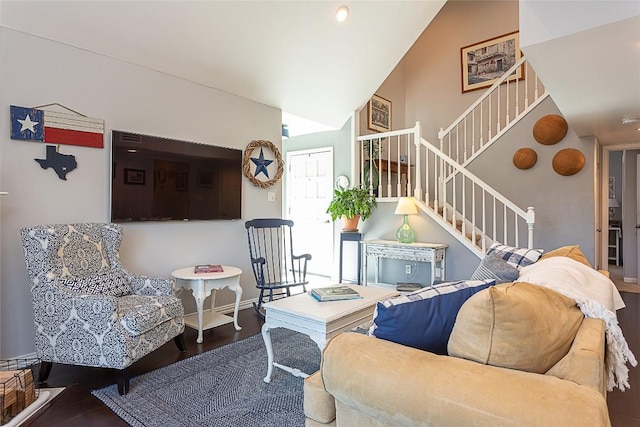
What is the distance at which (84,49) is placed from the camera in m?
2.87

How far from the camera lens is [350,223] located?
4.94m

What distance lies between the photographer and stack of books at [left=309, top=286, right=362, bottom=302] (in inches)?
95.3

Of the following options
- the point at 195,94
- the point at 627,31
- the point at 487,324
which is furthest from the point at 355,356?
the point at 195,94

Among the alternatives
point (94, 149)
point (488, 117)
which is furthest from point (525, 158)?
point (94, 149)

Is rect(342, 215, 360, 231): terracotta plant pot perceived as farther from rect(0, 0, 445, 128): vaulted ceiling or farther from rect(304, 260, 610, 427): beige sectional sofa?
rect(304, 260, 610, 427): beige sectional sofa

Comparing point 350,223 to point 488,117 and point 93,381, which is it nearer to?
point 488,117

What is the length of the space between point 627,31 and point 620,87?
3.40ft

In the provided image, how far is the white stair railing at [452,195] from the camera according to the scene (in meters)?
4.27

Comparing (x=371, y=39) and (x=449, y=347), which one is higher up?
(x=371, y=39)

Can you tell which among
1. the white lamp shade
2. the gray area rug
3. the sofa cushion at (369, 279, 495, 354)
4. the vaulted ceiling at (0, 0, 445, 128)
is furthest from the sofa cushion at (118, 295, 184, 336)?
the white lamp shade

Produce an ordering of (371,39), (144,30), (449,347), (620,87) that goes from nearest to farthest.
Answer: (449,347) → (620,87) → (144,30) → (371,39)

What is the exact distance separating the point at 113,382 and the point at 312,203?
3998 mm

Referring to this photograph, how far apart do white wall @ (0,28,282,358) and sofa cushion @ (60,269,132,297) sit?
0.46 m

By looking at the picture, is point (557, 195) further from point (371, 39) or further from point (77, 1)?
point (77, 1)
